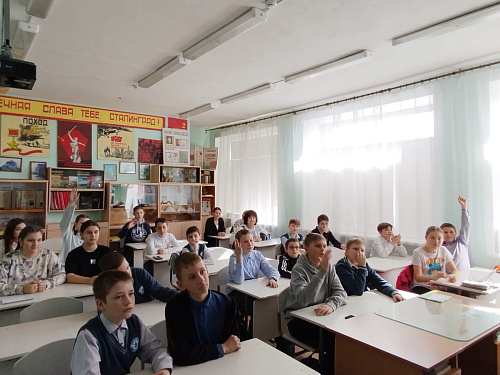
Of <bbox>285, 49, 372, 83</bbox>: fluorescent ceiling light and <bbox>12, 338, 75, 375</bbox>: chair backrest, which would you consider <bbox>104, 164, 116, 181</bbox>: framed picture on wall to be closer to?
<bbox>285, 49, 372, 83</bbox>: fluorescent ceiling light

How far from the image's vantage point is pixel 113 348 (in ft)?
5.22

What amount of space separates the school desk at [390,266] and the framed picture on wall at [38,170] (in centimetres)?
549

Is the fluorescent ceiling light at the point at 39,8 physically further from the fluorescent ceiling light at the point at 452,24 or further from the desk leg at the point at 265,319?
the fluorescent ceiling light at the point at 452,24

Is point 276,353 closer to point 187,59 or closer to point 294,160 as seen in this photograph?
point 187,59

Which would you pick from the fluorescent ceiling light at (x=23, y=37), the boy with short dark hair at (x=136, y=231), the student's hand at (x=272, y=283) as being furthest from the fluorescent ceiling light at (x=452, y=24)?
the boy with short dark hair at (x=136, y=231)

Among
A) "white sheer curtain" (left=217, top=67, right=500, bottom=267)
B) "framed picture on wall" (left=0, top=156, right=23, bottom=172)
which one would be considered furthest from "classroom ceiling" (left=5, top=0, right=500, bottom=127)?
"framed picture on wall" (left=0, top=156, right=23, bottom=172)

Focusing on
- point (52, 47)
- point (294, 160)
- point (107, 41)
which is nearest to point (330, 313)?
point (107, 41)

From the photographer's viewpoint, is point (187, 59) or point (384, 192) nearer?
point (187, 59)

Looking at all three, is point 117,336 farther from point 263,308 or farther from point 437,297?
point 437,297

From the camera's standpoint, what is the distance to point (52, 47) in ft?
12.6

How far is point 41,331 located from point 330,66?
3.94 m

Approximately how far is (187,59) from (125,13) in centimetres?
102

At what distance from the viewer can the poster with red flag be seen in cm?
623

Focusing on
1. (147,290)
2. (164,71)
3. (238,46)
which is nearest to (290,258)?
(147,290)
